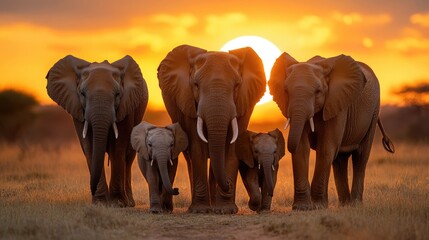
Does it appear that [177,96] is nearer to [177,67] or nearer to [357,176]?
[177,67]

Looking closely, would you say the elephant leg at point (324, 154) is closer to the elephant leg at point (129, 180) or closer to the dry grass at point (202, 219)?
the dry grass at point (202, 219)

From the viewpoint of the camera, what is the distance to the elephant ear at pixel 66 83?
1420 centimetres

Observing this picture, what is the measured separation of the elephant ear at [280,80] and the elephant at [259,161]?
0.45 m

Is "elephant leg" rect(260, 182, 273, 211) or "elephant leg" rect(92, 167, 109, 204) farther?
"elephant leg" rect(92, 167, 109, 204)

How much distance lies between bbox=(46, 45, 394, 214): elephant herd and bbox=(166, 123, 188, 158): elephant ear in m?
0.01

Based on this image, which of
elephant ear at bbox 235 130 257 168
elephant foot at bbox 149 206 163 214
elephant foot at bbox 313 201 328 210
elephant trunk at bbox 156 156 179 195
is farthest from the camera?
elephant foot at bbox 313 201 328 210

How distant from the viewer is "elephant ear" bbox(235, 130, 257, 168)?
1356 cm

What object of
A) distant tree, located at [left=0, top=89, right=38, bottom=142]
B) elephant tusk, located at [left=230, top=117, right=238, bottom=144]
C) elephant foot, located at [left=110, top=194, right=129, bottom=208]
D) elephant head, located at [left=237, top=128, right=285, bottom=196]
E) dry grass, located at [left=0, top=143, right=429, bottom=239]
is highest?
distant tree, located at [left=0, top=89, right=38, bottom=142]

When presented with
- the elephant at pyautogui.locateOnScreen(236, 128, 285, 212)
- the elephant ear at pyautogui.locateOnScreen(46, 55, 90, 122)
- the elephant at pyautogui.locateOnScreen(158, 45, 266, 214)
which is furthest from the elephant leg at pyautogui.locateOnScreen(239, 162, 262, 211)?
the elephant ear at pyautogui.locateOnScreen(46, 55, 90, 122)

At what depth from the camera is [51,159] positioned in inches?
1041

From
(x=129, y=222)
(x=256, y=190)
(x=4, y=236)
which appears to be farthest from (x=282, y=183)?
(x=4, y=236)

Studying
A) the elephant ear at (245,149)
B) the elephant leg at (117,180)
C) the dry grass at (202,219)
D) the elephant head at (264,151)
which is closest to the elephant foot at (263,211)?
the dry grass at (202,219)

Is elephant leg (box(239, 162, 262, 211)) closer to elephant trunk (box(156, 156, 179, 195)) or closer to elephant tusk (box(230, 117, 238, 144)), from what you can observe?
elephant tusk (box(230, 117, 238, 144))

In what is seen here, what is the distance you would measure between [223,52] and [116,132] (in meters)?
1.99
